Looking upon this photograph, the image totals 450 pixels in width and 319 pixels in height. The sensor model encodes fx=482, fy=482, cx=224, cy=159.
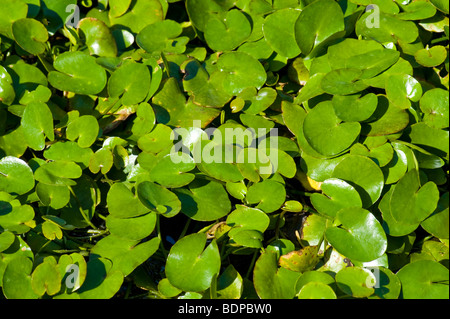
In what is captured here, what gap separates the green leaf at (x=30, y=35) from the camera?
131cm

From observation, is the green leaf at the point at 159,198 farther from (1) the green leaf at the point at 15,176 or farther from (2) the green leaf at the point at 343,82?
(2) the green leaf at the point at 343,82

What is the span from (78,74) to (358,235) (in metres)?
0.83

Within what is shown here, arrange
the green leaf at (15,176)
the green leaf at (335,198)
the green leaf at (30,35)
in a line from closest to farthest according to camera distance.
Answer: the green leaf at (335,198) → the green leaf at (15,176) → the green leaf at (30,35)

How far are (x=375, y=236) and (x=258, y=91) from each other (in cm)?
47

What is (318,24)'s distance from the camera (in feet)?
4.07

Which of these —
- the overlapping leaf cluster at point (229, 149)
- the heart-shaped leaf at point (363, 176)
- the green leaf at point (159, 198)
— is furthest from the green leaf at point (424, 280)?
the green leaf at point (159, 198)

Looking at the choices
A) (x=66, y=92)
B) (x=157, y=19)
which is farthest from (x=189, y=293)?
(x=157, y=19)

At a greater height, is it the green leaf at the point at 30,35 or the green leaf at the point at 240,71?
the green leaf at the point at 30,35

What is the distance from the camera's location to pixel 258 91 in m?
1.26

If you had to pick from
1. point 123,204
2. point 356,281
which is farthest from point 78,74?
point 356,281

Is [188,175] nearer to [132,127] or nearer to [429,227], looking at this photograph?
[132,127]

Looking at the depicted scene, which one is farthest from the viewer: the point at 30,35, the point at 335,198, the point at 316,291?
the point at 30,35

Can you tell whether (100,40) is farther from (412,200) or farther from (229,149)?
(412,200)

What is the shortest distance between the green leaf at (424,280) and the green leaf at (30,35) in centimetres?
109
